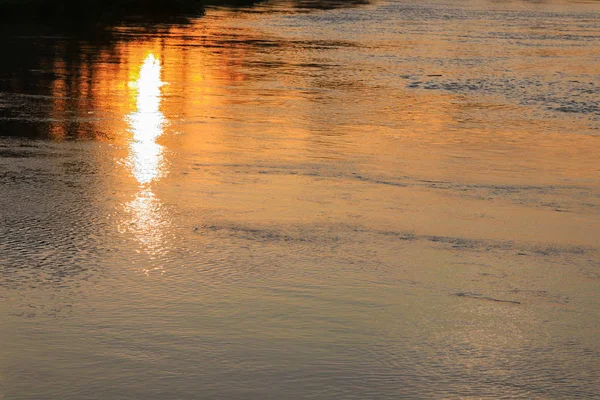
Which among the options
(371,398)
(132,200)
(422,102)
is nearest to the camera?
(371,398)

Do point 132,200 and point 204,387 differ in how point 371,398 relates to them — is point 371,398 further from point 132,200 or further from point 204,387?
point 132,200

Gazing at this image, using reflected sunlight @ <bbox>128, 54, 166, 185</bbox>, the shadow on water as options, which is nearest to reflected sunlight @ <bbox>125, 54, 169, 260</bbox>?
reflected sunlight @ <bbox>128, 54, 166, 185</bbox>

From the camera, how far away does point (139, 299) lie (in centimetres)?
666

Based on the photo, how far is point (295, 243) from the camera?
8.09 meters

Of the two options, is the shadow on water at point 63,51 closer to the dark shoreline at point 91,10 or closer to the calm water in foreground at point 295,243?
the dark shoreline at point 91,10

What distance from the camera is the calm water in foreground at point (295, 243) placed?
565cm

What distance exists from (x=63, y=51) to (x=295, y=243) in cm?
1896

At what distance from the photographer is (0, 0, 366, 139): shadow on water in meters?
14.3

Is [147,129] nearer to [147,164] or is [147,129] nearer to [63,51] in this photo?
[147,164]

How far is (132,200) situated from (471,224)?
9.03 ft

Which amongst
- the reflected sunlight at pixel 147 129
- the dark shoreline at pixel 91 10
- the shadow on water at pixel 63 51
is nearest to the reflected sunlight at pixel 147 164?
the reflected sunlight at pixel 147 129

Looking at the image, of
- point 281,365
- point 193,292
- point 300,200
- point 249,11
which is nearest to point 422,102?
point 300,200

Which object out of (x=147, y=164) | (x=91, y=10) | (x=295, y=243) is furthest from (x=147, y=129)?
(x=91, y=10)

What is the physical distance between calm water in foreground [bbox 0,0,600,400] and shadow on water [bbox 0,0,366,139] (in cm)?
14
